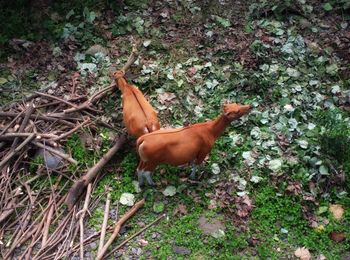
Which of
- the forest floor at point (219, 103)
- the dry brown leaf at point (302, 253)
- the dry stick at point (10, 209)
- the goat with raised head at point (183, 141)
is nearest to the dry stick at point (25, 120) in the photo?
the forest floor at point (219, 103)

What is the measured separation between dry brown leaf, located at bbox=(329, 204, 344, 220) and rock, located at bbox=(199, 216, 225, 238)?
3.81ft

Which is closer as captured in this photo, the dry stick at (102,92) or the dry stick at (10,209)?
the dry stick at (10,209)

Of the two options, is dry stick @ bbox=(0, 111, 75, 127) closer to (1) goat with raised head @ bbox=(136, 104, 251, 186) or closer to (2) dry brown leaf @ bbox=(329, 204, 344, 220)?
(1) goat with raised head @ bbox=(136, 104, 251, 186)

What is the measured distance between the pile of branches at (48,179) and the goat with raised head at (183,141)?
2.02 feet

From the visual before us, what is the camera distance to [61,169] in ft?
17.2

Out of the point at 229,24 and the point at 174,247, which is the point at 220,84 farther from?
the point at 174,247

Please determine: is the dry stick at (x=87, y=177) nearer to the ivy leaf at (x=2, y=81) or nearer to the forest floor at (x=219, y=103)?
the forest floor at (x=219, y=103)

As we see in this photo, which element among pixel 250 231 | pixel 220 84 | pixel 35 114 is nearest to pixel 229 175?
pixel 250 231

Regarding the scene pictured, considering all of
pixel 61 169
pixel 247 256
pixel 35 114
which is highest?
pixel 35 114

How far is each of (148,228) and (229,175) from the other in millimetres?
1078

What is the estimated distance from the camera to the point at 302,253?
460 cm

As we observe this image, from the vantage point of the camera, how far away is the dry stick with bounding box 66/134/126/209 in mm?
4934

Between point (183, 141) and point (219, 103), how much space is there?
4.53 feet

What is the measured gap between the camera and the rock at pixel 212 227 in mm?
4754
